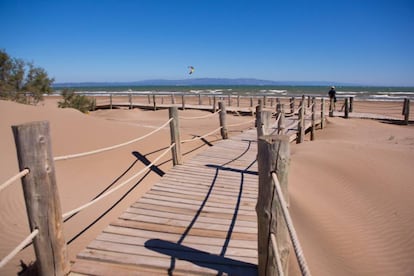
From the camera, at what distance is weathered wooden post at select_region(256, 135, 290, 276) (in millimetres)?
2227

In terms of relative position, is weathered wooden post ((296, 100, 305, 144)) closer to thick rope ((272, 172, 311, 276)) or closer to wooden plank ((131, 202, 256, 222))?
wooden plank ((131, 202, 256, 222))

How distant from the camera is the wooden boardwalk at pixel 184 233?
271cm

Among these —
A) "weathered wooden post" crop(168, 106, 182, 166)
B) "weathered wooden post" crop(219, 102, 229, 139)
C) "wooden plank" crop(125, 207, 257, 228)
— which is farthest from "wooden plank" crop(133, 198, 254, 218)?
"weathered wooden post" crop(219, 102, 229, 139)

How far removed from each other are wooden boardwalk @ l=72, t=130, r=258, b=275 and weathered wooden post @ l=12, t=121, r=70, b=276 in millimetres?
431

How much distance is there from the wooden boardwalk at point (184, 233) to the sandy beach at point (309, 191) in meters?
0.87

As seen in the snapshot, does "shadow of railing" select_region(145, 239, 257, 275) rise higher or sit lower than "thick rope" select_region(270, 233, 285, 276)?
lower

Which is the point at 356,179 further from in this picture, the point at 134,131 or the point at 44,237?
the point at 44,237

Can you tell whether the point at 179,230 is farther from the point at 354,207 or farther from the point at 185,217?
the point at 354,207

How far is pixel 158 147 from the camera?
7758 millimetres

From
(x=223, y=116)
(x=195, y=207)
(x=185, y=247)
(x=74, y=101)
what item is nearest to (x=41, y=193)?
(x=185, y=247)

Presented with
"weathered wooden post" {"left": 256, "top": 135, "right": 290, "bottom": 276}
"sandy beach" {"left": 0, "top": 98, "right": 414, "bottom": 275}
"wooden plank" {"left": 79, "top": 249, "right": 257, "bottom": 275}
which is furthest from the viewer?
"sandy beach" {"left": 0, "top": 98, "right": 414, "bottom": 275}

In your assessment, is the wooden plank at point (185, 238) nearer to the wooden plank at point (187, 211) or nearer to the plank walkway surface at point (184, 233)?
the plank walkway surface at point (184, 233)

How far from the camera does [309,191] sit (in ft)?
20.8

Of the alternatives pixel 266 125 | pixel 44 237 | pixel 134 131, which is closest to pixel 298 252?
pixel 44 237
